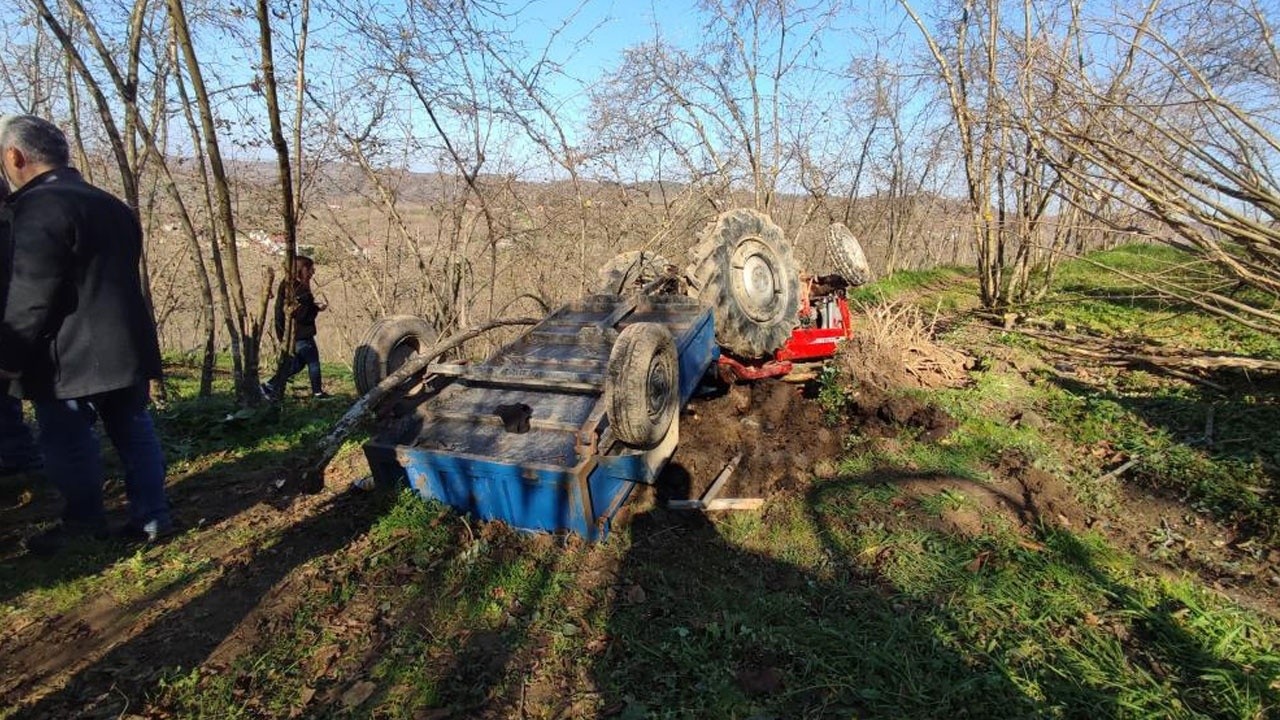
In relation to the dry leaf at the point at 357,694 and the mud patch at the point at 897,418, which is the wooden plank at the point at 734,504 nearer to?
the mud patch at the point at 897,418

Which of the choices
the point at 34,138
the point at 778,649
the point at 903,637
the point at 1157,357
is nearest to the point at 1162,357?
the point at 1157,357

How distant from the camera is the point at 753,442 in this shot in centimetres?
438

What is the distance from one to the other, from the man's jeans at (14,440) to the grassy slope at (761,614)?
134 centimetres

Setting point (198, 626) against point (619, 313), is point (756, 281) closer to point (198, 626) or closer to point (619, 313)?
point (619, 313)

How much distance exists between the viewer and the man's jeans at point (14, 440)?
12.2ft

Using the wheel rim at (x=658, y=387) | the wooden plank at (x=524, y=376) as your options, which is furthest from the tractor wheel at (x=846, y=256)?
the wooden plank at (x=524, y=376)

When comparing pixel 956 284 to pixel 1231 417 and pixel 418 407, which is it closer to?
pixel 1231 417

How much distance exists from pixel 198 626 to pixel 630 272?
3.89 metres

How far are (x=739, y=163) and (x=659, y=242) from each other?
8.13ft

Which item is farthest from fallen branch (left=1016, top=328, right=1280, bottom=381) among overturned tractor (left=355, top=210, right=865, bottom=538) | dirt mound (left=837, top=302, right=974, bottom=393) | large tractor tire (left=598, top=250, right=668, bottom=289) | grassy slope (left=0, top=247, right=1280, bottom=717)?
large tractor tire (left=598, top=250, right=668, bottom=289)

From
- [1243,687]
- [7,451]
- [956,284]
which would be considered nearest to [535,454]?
[1243,687]

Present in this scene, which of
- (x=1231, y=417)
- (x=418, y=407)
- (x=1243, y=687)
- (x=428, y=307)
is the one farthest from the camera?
(x=428, y=307)

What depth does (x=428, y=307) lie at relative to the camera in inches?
331

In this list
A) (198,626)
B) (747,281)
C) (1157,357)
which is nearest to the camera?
(198,626)
